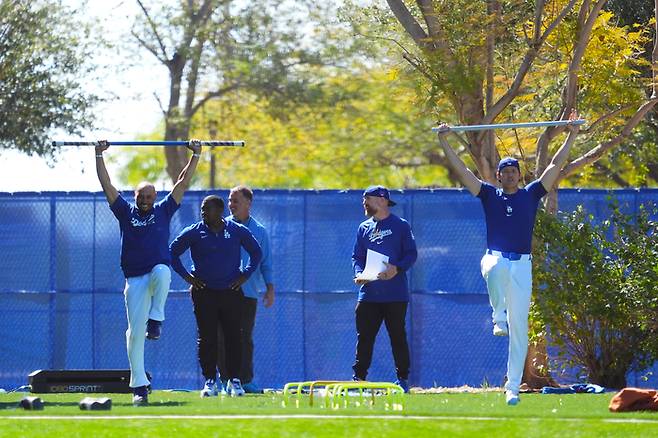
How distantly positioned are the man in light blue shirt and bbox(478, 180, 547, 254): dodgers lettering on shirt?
3209 mm

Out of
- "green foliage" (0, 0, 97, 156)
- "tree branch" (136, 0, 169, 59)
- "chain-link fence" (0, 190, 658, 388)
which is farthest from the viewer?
"tree branch" (136, 0, 169, 59)

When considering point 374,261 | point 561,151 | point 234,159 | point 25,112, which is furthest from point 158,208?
point 234,159

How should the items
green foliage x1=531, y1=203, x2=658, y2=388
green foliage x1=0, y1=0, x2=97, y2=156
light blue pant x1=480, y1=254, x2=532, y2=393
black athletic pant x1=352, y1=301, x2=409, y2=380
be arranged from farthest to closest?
green foliage x1=0, y1=0, x2=97, y2=156, green foliage x1=531, y1=203, x2=658, y2=388, black athletic pant x1=352, y1=301, x2=409, y2=380, light blue pant x1=480, y1=254, x2=532, y2=393

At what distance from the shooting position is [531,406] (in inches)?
482

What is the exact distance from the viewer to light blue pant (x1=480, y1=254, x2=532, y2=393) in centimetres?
1204

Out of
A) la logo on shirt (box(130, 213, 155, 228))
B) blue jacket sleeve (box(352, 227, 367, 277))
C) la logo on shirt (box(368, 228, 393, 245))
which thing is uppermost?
la logo on shirt (box(130, 213, 155, 228))

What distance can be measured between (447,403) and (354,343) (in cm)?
378

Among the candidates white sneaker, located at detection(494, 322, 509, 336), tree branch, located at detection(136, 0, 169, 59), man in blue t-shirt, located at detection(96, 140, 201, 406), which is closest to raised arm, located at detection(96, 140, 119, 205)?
man in blue t-shirt, located at detection(96, 140, 201, 406)

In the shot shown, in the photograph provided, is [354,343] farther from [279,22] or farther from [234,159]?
[234,159]

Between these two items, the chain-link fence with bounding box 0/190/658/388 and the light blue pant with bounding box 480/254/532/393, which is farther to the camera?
the chain-link fence with bounding box 0/190/658/388

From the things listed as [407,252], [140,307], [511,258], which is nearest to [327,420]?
[511,258]

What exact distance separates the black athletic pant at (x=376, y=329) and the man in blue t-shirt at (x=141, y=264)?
2.09 meters

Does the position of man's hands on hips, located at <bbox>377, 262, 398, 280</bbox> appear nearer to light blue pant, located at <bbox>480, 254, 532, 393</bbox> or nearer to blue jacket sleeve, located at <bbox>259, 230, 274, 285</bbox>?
blue jacket sleeve, located at <bbox>259, 230, 274, 285</bbox>

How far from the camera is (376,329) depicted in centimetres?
1401
